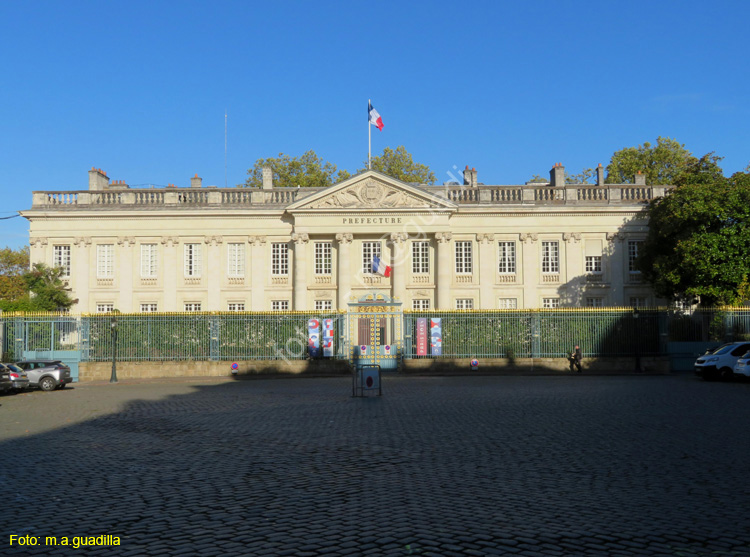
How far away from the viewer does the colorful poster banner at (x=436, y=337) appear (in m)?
36.6

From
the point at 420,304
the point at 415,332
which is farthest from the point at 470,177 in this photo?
the point at 415,332

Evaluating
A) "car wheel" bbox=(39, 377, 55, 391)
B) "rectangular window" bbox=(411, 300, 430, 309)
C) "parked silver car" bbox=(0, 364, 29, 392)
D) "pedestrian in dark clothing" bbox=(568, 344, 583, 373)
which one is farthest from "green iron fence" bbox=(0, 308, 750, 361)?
"rectangular window" bbox=(411, 300, 430, 309)

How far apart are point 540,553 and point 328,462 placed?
484 cm

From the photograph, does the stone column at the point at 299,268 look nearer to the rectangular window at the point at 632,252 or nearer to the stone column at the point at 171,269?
the stone column at the point at 171,269

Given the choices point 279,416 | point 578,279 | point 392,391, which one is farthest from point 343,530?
point 578,279

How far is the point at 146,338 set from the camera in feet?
118

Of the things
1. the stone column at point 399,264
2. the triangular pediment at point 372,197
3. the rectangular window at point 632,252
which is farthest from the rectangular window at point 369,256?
the rectangular window at point 632,252

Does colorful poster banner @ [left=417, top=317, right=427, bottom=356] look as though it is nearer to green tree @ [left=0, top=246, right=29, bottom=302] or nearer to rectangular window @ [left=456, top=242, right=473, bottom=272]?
rectangular window @ [left=456, top=242, right=473, bottom=272]

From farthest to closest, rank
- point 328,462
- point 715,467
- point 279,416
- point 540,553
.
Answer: point 279,416 < point 328,462 < point 715,467 < point 540,553

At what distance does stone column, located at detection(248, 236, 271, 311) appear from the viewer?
48.2 meters

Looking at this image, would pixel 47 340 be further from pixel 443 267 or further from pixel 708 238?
pixel 708 238

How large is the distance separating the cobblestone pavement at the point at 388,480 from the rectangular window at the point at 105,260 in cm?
3174

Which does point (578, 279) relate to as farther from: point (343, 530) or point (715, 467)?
point (343, 530)

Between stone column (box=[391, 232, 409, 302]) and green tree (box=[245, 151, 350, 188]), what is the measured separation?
61.8ft
